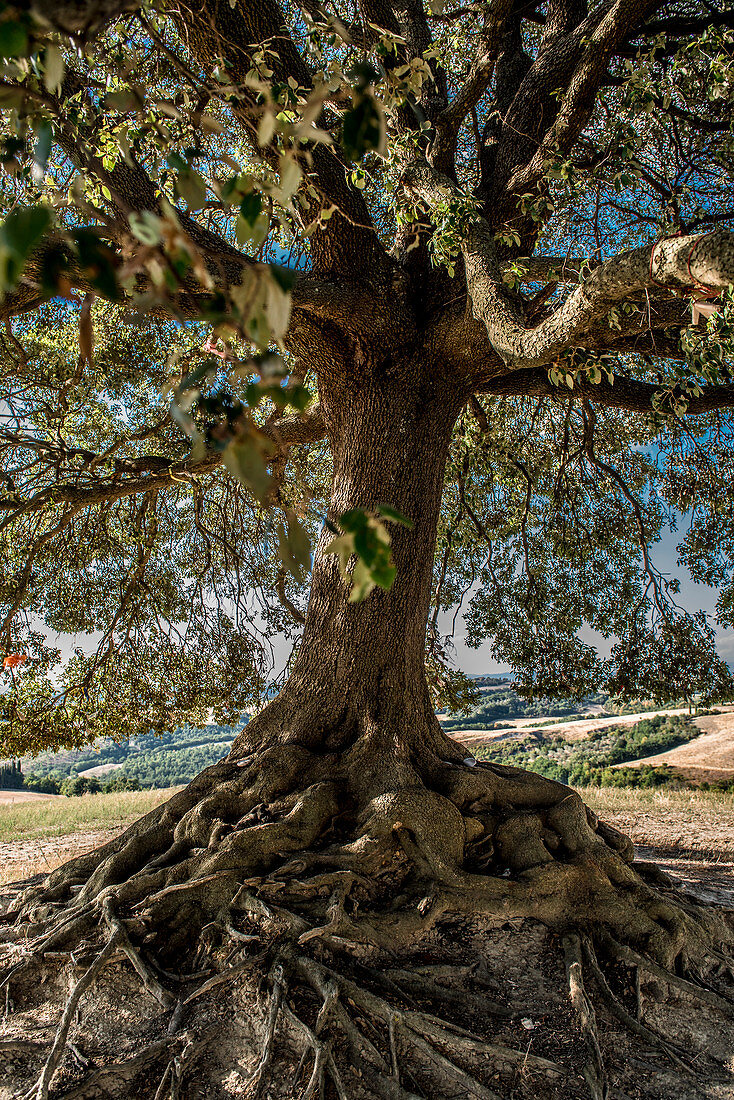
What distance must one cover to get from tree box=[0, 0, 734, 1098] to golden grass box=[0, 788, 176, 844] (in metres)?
2.92

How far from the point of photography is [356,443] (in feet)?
16.5

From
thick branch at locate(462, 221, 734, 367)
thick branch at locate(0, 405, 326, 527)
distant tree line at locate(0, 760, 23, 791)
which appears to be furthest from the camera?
distant tree line at locate(0, 760, 23, 791)

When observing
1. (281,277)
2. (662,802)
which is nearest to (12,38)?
(281,277)

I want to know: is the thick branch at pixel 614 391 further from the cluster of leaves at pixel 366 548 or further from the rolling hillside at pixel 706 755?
the rolling hillside at pixel 706 755

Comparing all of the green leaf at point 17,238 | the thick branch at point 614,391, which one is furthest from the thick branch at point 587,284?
the green leaf at point 17,238

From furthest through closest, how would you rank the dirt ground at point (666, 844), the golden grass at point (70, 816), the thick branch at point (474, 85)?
1. the golden grass at point (70, 816)
2. the dirt ground at point (666, 844)
3. the thick branch at point (474, 85)

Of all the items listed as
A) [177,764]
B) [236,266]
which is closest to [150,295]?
[236,266]

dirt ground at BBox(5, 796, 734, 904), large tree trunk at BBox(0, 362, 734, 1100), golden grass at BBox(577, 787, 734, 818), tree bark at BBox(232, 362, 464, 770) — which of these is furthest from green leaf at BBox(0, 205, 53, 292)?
golden grass at BBox(577, 787, 734, 818)

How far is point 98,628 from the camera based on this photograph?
8.30m

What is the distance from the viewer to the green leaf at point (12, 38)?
Answer: 0.81 meters

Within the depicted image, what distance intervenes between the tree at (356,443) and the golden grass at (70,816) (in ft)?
9.59

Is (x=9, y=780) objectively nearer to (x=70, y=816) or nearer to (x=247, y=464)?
(x=70, y=816)

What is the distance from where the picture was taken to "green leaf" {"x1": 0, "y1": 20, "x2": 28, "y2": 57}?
0.81m

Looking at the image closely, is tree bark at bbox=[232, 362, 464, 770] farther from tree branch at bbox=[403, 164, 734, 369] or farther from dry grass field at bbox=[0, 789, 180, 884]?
dry grass field at bbox=[0, 789, 180, 884]
